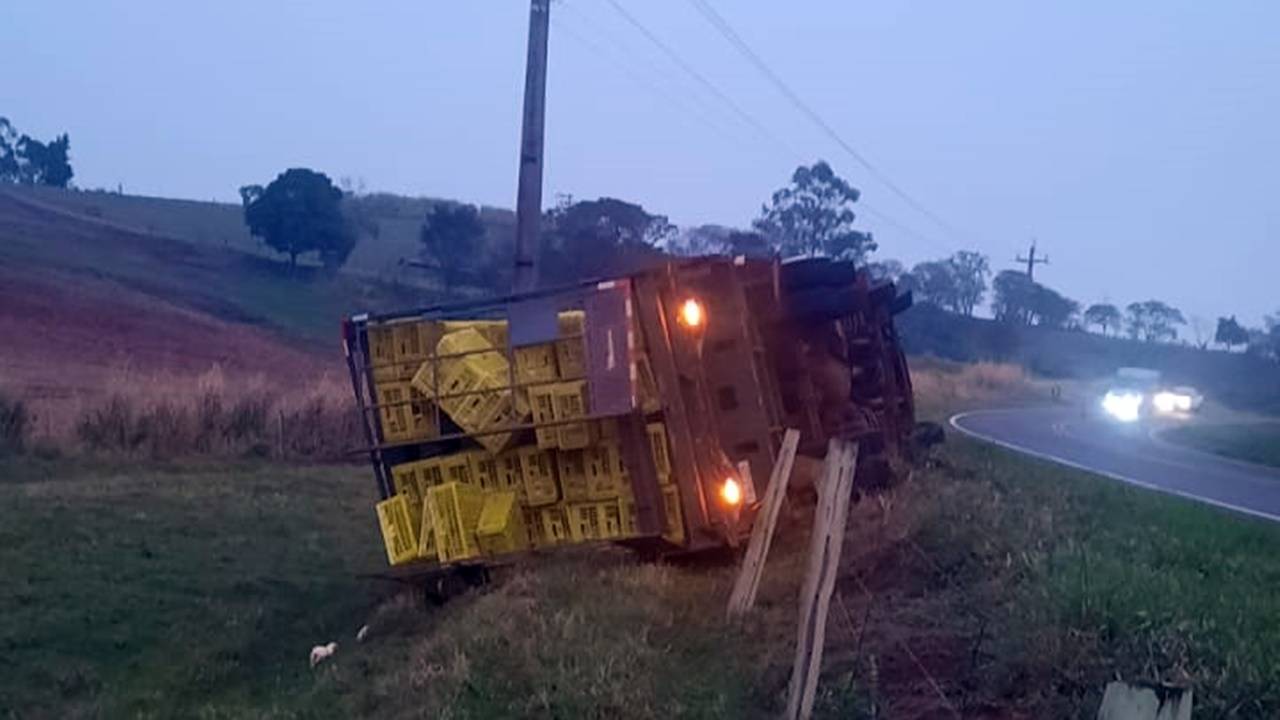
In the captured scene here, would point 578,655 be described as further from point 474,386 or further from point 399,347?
point 399,347

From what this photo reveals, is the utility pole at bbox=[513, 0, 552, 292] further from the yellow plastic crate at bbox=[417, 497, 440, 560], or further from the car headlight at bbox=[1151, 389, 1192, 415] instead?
the car headlight at bbox=[1151, 389, 1192, 415]

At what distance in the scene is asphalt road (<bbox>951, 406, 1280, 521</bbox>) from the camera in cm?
2477

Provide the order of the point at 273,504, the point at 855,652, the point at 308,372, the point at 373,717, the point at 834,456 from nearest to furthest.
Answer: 1. the point at 834,456
2. the point at 855,652
3. the point at 373,717
4. the point at 273,504
5. the point at 308,372

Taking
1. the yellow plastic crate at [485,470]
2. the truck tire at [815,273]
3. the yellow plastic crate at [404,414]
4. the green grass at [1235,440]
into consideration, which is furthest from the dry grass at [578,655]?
the green grass at [1235,440]

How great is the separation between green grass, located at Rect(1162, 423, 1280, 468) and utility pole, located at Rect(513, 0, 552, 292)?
70.5ft

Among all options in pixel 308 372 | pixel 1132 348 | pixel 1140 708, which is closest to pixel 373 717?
pixel 1140 708

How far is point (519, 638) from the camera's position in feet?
31.4

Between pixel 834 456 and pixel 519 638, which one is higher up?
pixel 834 456

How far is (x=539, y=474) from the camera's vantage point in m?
12.6

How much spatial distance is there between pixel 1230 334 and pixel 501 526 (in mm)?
106523

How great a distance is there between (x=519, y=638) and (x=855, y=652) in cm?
218

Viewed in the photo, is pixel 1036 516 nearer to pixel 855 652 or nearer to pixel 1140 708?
pixel 855 652

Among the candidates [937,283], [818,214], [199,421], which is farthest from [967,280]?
[199,421]

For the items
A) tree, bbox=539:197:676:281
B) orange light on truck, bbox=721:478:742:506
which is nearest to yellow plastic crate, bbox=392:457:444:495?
orange light on truck, bbox=721:478:742:506
